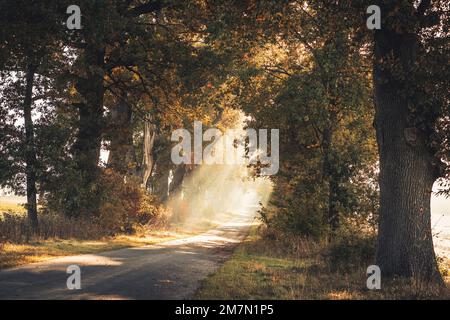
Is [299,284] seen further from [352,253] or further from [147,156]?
[147,156]

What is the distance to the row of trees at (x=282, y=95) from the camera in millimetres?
11594

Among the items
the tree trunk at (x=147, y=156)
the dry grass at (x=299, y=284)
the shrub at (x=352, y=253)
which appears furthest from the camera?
the tree trunk at (x=147, y=156)

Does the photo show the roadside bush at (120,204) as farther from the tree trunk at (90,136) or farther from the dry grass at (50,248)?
the dry grass at (50,248)

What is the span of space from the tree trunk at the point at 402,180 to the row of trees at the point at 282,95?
30 millimetres

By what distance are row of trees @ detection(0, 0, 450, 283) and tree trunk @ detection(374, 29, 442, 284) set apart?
30 mm

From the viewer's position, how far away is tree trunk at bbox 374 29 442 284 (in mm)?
11391

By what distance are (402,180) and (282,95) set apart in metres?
10.1

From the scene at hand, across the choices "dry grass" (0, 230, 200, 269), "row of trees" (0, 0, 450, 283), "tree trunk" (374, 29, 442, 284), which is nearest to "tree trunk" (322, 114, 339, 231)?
"row of trees" (0, 0, 450, 283)

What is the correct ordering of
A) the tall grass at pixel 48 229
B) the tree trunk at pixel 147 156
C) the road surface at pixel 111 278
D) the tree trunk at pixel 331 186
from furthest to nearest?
the tree trunk at pixel 147 156 → the tree trunk at pixel 331 186 → the tall grass at pixel 48 229 → the road surface at pixel 111 278

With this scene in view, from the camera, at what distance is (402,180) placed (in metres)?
11.6

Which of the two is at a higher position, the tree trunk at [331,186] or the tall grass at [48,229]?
the tree trunk at [331,186]

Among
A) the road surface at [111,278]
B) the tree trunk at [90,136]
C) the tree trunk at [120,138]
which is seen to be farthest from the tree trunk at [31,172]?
the road surface at [111,278]

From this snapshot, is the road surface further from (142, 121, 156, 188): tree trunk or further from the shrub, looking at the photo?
(142, 121, 156, 188): tree trunk
